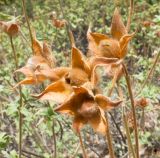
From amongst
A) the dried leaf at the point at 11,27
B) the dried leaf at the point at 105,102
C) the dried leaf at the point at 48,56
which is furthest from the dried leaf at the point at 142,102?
the dried leaf at the point at 105,102

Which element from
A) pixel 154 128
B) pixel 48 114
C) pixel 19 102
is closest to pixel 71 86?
pixel 48 114

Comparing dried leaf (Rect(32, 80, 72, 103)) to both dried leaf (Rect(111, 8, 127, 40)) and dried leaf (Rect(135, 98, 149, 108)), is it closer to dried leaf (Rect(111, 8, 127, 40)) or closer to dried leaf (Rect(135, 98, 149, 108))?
dried leaf (Rect(111, 8, 127, 40))

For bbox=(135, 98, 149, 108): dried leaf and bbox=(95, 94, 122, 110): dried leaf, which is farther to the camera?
bbox=(135, 98, 149, 108): dried leaf

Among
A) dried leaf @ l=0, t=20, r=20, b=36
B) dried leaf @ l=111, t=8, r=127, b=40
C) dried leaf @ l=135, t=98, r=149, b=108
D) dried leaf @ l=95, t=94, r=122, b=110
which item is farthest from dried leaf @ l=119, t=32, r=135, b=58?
dried leaf @ l=135, t=98, r=149, b=108

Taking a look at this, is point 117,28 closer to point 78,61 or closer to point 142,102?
point 78,61

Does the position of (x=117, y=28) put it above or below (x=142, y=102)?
above

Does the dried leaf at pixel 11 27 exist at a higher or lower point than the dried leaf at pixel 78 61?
lower

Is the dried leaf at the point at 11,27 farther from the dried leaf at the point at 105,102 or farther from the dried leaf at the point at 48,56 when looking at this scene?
the dried leaf at the point at 105,102

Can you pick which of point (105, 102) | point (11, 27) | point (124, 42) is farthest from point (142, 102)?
point (105, 102)

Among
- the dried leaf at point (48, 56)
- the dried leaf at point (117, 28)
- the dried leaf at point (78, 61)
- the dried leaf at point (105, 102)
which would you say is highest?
the dried leaf at point (117, 28)

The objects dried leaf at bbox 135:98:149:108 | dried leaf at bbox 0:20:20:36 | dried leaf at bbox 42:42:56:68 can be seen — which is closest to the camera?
dried leaf at bbox 42:42:56:68

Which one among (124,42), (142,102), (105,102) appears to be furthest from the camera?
(142,102)

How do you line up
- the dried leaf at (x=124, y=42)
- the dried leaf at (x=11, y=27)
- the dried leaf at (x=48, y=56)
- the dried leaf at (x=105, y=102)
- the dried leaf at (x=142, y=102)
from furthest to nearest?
the dried leaf at (x=142, y=102) → the dried leaf at (x=11, y=27) → the dried leaf at (x=48, y=56) → the dried leaf at (x=124, y=42) → the dried leaf at (x=105, y=102)

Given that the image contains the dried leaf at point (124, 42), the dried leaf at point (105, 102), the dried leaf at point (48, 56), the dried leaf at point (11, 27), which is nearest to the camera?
the dried leaf at point (105, 102)
